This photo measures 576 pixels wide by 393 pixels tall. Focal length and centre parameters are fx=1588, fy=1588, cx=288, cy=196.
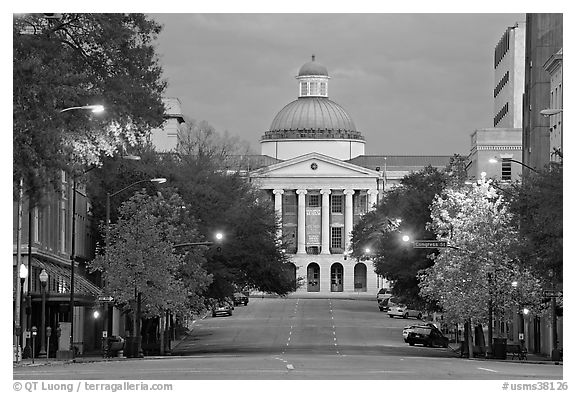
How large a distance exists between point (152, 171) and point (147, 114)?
5118 cm

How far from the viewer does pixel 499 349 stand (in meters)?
67.1

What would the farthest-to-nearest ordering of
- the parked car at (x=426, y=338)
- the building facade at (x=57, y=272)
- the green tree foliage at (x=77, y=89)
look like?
the parked car at (x=426, y=338)
the building facade at (x=57, y=272)
the green tree foliage at (x=77, y=89)

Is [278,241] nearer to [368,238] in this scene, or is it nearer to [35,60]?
[368,238]

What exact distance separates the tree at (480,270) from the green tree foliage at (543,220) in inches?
532

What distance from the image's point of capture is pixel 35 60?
3375 cm

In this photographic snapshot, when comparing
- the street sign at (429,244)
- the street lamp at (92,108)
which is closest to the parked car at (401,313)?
the street sign at (429,244)

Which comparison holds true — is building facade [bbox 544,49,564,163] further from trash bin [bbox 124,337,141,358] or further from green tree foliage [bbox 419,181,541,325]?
trash bin [bbox 124,337,141,358]

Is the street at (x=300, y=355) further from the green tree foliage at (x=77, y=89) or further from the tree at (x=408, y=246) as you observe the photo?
the green tree foliage at (x=77, y=89)

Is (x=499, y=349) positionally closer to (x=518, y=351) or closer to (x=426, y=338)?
(x=518, y=351)

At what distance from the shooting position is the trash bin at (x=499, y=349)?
66.5 metres

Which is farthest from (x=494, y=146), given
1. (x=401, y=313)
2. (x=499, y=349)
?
(x=499, y=349)

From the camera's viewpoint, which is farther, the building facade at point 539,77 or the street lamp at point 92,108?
the building facade at point 539,77

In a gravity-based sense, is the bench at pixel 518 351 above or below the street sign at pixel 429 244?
below
